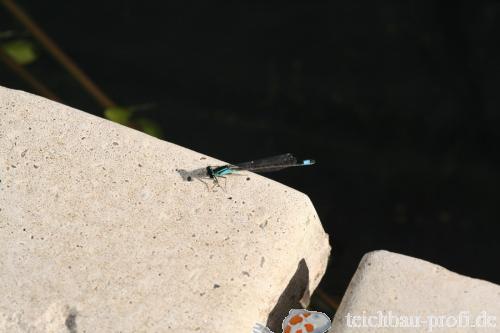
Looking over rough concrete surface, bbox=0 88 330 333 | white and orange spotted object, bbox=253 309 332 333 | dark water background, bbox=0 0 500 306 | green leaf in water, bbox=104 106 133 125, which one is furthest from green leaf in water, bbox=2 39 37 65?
white and orange spotted object, bbox=253 309 332 333

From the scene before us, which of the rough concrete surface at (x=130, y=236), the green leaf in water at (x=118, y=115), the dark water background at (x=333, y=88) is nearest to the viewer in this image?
the rough concrete surface at (x=130, y=236)

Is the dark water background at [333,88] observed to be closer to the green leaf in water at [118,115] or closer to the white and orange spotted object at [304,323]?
the green leaf in water at [118,115]

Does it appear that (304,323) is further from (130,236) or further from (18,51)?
(18,51)

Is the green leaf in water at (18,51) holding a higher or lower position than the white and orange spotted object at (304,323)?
higher

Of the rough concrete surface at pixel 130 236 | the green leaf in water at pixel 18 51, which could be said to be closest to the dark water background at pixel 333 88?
the green leaf in water at pixel 18 51

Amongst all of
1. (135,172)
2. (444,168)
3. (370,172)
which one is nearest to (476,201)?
(444,168)

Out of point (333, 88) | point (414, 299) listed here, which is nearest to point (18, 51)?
point (333, 88)

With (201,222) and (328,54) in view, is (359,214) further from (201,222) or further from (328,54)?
(201,222)
